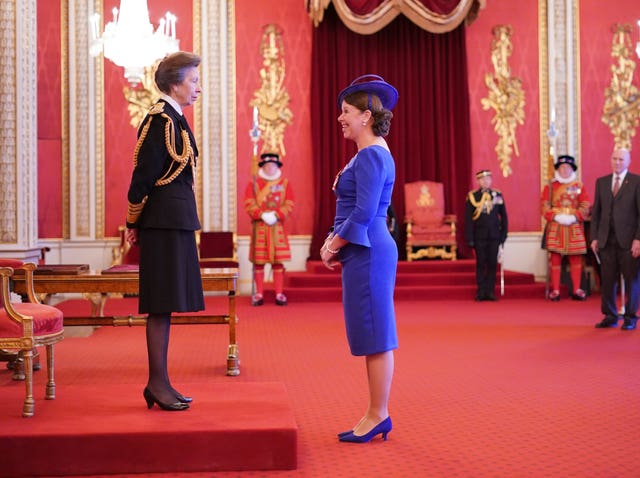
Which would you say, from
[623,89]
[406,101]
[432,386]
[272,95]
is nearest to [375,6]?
[406,101]

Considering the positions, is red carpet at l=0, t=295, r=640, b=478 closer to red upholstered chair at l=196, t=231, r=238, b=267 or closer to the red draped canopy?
red upholstered chair at l=196, t=231, r=238, b=267

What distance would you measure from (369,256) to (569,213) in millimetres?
6898

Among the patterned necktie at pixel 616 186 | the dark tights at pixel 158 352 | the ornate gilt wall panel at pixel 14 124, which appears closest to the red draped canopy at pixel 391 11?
the ornate gilt wall panel at pixel 14 124

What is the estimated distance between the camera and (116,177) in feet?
34.1

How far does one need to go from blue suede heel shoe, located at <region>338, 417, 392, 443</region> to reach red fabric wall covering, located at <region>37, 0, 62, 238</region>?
25.6 ft

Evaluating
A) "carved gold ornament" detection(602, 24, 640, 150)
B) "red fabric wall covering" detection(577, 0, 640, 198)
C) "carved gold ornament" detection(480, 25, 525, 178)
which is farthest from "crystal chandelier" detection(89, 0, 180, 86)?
"carved gold ornament" detection(602, 24, 640, 150)

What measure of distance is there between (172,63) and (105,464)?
1625 millimetres

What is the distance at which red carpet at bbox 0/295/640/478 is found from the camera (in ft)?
10.3

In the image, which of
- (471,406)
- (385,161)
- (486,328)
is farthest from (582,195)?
(385,161)

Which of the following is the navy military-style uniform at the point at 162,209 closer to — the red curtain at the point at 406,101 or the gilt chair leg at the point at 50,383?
the gilt chair leg at the point at 50,383

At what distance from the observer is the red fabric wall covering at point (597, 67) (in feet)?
35.9

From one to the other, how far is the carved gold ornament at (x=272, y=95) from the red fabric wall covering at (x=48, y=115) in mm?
2511

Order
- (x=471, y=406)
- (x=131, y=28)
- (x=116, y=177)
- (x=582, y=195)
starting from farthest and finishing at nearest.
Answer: (x=116, y=177), (x=582, y=195), (x=131, y=28), (x=471, y=406)

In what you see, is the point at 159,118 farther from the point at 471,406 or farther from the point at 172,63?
the point at 471,406
